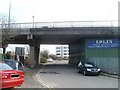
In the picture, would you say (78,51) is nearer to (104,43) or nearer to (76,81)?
(104,43)

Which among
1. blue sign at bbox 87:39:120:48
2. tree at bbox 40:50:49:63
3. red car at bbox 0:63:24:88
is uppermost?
blue sign at bbox 87:39:120:48

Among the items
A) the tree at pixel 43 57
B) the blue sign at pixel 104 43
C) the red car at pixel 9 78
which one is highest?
the blue sign at pixel 104 43

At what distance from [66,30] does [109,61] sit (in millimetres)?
8867

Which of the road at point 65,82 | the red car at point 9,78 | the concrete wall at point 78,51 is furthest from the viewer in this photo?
the concrete wall at point 78,51

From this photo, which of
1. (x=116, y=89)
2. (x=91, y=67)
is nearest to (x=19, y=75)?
(x=116, y=89)

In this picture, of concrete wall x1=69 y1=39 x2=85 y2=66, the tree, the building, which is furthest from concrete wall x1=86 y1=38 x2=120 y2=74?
the building

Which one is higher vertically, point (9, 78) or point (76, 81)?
point (9, 78)

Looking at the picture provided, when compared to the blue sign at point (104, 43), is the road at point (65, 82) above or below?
below

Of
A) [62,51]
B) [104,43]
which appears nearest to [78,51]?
[104,43]

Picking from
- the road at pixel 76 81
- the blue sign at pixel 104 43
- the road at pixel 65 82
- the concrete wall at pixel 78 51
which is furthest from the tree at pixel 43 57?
the road at pixel 76 81

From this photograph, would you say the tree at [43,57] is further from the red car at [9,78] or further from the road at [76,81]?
the red car at [9,78]

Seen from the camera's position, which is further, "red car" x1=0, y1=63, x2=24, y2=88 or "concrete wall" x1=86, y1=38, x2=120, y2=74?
"concrete wall" x1=86, y1=38, x2=120, y2=74

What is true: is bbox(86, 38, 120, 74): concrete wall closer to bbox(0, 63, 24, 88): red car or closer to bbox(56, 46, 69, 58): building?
bbox(0, 63, 24, 88): red car

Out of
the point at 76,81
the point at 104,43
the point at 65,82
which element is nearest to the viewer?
the point at 65,82
